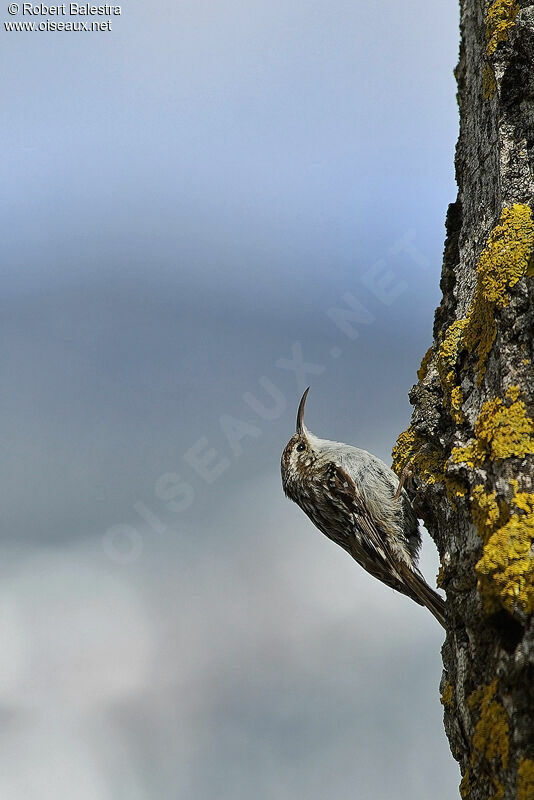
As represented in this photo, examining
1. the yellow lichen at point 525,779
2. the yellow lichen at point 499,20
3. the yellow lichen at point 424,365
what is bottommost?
the yellow lichen at point 525,779

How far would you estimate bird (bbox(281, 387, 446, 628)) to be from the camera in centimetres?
383

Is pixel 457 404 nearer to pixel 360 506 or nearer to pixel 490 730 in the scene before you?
pixel 490 730

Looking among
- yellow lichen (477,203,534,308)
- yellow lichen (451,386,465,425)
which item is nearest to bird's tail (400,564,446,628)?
yellow lichen (451,386,465,425)

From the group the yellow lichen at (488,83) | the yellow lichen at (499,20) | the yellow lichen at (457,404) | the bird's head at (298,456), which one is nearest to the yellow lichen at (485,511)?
the yellow lichen at (457,404)

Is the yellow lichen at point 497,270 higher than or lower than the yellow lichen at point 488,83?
lower

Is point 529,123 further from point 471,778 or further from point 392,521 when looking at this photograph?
point 392,521

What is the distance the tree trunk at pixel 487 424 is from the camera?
67.7 inches

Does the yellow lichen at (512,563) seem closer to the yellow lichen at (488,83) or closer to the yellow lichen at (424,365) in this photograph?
the yellow lichen at (424,365)

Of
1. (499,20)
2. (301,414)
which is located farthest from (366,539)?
(499,20)

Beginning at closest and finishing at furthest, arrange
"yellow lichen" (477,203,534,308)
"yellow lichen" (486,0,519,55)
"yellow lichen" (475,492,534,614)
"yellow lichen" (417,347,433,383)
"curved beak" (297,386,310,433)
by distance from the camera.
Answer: "yellow lichen" (475,492,534,614), "yellow lichen" (477,203,534,308), "yellow lichen" (486,0,519,55), "yellow lichen" (417,347,433,383), "curved beak" (297,386,310,433)

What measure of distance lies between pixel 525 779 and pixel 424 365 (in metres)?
1.51

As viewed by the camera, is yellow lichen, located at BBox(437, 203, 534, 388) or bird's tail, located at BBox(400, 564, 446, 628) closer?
yellow lichen, located at BBox(437, 203, 534, 388)

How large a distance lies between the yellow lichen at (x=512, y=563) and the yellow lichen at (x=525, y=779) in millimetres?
318

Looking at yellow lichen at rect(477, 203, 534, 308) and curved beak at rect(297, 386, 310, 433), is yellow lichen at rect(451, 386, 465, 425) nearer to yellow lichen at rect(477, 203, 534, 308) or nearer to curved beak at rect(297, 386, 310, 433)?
yellow lichen at rect(477, 203, 534, 308)
